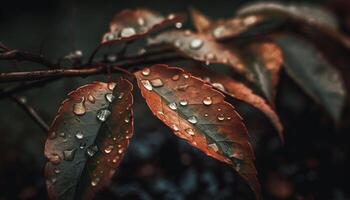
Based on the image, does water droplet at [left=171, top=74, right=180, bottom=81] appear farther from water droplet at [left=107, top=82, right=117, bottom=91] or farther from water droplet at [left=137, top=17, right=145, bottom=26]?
water droplet at [left=137, top=17, right=145, bottom=26]

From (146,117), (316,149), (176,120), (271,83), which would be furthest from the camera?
(146,117)

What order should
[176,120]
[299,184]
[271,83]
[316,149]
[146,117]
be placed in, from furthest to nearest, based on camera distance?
[146,117] < [316,149] < [299,184] < [271,83] < [176,120]

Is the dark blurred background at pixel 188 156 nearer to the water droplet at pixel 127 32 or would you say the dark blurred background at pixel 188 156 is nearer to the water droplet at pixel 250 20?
the water droplet at pixel 127 32

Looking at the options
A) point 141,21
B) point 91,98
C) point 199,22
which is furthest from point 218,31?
point 91,98

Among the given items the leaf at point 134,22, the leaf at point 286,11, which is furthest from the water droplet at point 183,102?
the leaf at point 286,11

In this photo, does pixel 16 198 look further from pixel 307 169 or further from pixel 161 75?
pixel 307 169

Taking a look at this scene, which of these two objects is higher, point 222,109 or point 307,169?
point 222,109

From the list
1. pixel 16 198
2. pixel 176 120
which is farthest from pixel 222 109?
pixel 16 198

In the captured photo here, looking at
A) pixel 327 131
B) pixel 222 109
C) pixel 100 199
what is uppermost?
pixel 222 109

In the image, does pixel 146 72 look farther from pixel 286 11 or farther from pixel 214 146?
pixel 286 11
